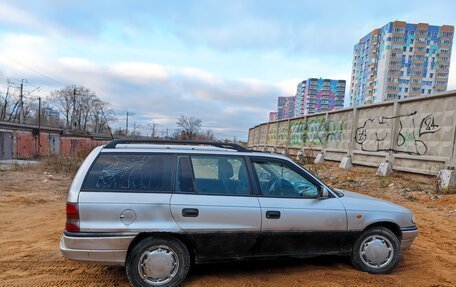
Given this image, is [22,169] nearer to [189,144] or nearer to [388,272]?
[189,144]

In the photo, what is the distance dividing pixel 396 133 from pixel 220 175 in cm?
1082

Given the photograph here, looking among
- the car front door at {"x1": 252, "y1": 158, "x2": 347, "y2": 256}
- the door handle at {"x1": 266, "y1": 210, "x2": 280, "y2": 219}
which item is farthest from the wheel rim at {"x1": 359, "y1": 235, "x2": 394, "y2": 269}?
the door handle at {"x1": 266, "y1": 210, "x2": 280, "y2": 219}

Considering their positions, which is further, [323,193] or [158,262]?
[323,193]

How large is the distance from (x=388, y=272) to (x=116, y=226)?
3.52 metres

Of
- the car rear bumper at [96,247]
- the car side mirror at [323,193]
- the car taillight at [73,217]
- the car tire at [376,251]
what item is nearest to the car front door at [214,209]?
the car rear bumper at [96,247]

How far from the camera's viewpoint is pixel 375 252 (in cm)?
417

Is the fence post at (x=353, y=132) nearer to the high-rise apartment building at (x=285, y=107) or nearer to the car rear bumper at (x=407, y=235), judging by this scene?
the car rear bumper at (x=407, y=235)

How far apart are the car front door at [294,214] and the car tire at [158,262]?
0.98 metres

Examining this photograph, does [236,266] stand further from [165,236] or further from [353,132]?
[353,132]

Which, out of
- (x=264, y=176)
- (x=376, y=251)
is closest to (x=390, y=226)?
(x=376, y=251)

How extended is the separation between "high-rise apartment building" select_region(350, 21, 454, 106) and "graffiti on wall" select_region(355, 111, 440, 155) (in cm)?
7246

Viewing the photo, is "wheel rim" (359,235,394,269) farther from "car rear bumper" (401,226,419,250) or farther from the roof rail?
the roof rail

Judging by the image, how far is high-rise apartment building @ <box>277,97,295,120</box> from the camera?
87.5 metres

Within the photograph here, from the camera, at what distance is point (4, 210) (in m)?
7.91
